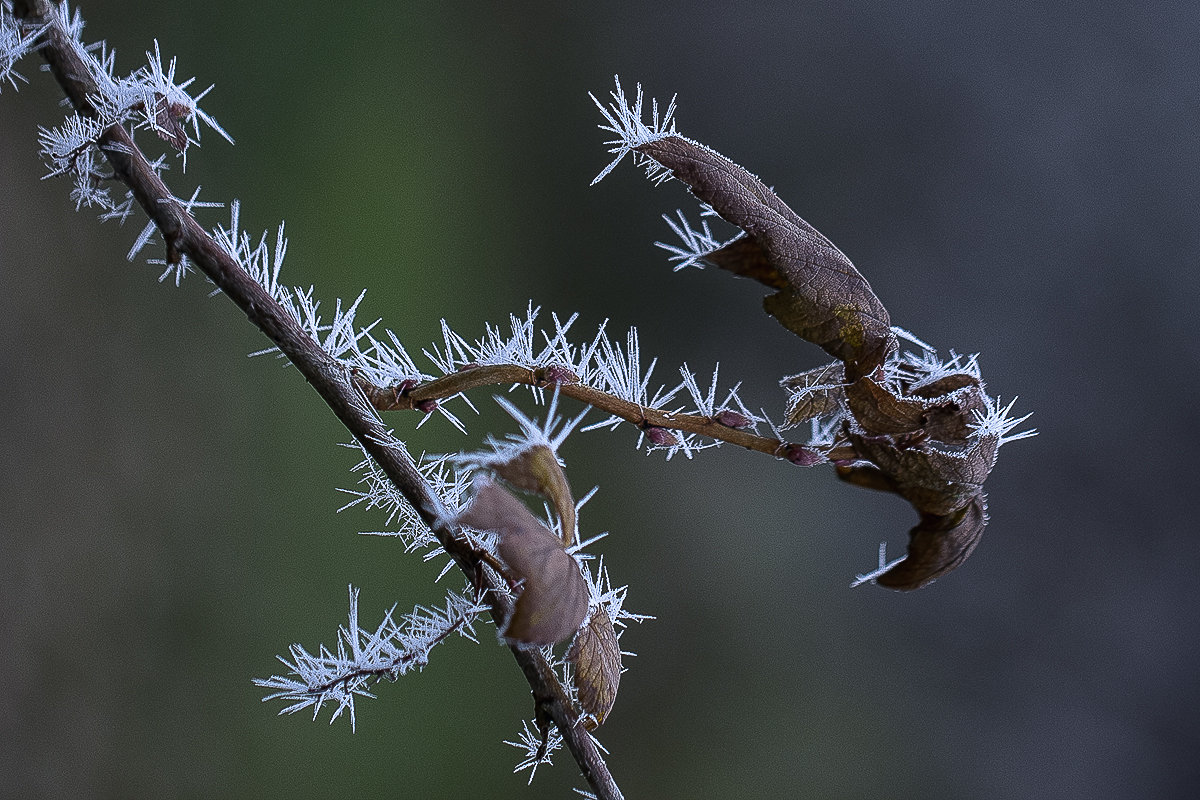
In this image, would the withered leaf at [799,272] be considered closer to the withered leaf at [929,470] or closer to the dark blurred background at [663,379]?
the withered leaf at [929,470]

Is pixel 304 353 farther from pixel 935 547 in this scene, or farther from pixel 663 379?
pixel 663 379

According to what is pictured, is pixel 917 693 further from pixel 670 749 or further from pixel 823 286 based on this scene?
pixel 823 286

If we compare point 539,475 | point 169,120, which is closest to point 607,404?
point 539,475

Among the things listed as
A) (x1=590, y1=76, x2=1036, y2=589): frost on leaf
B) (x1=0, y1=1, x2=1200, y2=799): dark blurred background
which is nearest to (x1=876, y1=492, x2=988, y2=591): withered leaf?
(x1=590, y1=76, x2=1036, y2=589): frost on leaf

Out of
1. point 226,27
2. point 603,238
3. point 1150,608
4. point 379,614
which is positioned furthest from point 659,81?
point 1150,608

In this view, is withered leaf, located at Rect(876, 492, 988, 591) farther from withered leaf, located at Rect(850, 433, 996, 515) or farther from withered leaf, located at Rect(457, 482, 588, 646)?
withered leaf, located at Rect(457, 482, 588, 646)

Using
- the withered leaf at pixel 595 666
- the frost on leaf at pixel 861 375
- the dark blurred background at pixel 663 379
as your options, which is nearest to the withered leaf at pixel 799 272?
the frost on leaf at pixel 861 375
